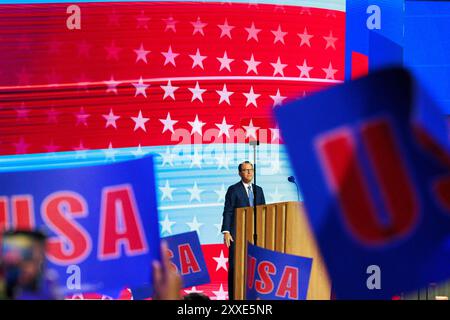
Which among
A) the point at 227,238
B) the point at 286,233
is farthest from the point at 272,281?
the point at 227,238

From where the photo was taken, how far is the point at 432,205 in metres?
2.64

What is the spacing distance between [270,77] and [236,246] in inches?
44.3

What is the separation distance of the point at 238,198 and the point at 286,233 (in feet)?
1.60

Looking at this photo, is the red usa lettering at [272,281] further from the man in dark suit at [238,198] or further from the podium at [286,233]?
the man in dark suit at [238,198]

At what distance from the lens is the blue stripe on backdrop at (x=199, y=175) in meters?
6.39

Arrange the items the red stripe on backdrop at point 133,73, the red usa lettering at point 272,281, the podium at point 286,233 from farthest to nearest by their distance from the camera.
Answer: the red stripe on backdrop at point 133,73, the podium at point 286,233, the red usa lettering at point 272,281

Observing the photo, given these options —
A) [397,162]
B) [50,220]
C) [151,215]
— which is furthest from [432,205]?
[50,220]

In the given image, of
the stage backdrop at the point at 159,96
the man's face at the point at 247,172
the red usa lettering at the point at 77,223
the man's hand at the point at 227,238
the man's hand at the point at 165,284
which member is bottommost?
the man's hand at the point at 227,238

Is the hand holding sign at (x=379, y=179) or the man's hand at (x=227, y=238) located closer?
the hand holding sign at (x=379, y=179)

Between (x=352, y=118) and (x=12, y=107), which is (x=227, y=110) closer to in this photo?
(x=12, y=107)

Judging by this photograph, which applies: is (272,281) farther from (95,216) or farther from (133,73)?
(133,73)

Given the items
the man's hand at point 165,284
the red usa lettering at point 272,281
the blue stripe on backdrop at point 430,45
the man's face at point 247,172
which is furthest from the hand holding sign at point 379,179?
the blue stripe on backdrop at point 430,45

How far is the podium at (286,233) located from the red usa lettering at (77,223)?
2.50m

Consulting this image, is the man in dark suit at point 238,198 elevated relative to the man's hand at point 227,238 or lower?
elevated
